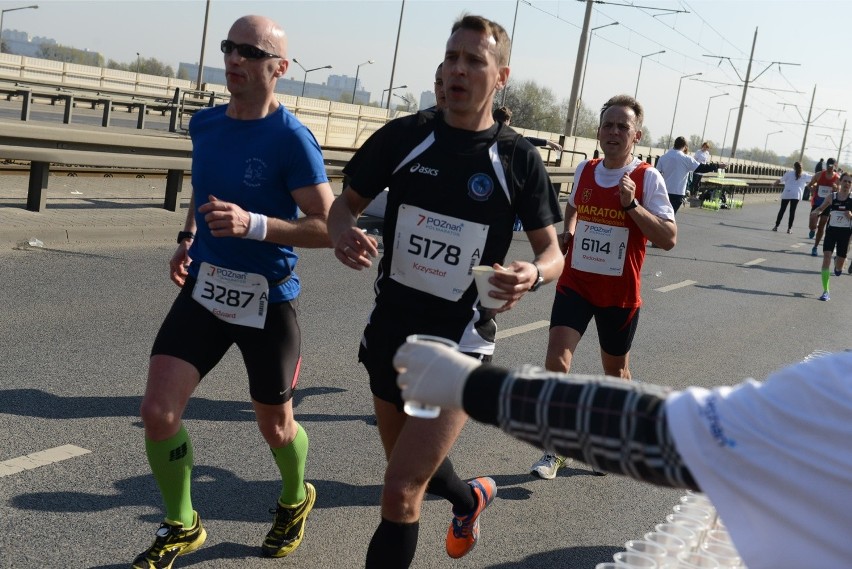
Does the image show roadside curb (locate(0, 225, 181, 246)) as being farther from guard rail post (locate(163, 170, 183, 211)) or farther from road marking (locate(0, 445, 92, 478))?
road marking (locate(0, 445, 92, 478))

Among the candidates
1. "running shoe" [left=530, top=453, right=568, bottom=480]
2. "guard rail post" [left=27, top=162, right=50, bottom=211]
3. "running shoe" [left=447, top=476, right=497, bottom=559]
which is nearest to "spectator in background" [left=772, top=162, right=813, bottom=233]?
"guard rail post" [left=27, top=162, right=50, bottom=211]

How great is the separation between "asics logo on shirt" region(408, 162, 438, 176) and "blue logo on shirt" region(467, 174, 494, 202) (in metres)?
0.13

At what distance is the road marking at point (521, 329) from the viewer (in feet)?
31.9

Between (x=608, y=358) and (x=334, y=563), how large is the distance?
7.72ft

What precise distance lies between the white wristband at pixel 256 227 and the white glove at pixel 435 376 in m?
2.08

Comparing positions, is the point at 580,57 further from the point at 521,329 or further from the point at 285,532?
the point at 285,532

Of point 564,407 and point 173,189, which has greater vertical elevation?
point 564,407

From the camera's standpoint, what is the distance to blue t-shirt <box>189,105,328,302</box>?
421 cm

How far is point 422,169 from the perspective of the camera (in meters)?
3.89

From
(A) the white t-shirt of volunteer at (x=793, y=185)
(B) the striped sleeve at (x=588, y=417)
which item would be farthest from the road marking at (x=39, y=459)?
(A) the white t-shirt of volunteer at (x=793, y=185)

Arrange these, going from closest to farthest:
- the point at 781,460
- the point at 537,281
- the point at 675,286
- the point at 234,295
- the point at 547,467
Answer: the point at 781,460 < the point at 537,281 < the point at 234,295 < the point at 547,467 < the point at 675,286

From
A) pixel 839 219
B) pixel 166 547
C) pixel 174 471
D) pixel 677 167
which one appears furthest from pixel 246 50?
pixel 677 167

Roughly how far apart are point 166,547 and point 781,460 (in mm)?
2939

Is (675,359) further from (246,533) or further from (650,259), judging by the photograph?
(650,259)
